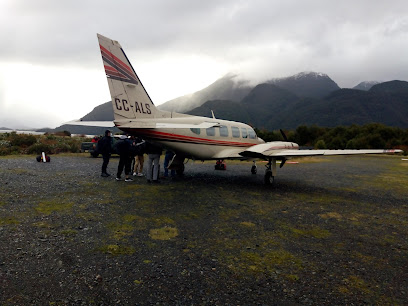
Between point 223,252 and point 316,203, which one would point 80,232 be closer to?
point 223,252

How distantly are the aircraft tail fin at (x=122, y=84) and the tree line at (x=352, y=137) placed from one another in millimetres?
32443

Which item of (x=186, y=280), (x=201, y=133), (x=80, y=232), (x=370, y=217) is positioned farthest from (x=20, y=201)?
(x=370, y=217)

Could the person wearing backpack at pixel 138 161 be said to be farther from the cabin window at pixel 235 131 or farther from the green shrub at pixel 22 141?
the green shrub at pixel 22 141

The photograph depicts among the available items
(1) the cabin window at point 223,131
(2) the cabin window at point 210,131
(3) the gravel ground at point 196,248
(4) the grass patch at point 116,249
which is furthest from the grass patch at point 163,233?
(1) the cabin window at point 223,131

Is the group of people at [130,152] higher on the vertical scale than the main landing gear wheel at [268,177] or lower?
higher

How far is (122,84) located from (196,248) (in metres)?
8.38

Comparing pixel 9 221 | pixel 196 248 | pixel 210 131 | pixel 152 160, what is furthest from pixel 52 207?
pixel 210 131

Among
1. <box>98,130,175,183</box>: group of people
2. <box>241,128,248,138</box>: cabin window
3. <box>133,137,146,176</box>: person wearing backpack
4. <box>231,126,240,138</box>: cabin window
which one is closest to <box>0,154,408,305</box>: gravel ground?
<box>98,130,175,183</box>: group of people

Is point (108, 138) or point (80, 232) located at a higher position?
point (108, 138)

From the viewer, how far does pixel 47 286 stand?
361 cm

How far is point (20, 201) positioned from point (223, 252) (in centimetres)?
681

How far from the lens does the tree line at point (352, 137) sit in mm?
45688

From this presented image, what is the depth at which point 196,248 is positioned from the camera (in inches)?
200

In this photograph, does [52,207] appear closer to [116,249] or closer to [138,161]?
[116,249]
